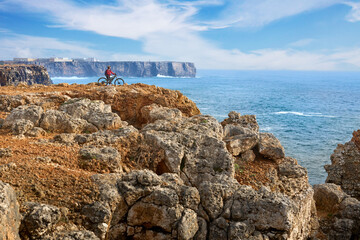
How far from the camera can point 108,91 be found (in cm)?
1856

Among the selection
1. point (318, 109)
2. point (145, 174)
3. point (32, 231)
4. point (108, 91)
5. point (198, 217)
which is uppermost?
point (108, 91)

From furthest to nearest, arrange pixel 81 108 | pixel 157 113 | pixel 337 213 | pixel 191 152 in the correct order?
pixel 157 113
pixel 81 108
pixel 337 213
pixel 191 152

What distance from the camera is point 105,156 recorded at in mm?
9922

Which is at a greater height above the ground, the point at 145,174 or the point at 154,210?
the point at 145,174

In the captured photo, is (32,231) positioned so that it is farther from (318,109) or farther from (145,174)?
(318,109)

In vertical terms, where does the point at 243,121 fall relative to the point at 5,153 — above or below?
below

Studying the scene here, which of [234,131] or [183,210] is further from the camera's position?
[234,131]

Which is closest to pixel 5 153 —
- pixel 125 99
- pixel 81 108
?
pixel 81 108

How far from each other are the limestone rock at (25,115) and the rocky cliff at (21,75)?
2697 inches

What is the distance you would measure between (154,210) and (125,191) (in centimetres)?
102

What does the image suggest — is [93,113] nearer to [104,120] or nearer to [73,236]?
[104,120]

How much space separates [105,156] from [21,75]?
312ft

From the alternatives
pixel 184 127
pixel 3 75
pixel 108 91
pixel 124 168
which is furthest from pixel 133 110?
pixel 3 75

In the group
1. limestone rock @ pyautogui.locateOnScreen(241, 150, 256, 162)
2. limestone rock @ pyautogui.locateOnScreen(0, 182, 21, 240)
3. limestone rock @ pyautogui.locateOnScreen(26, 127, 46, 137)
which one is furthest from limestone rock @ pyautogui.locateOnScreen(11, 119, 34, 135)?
limestone rock @ pyautogui.locateOnScreen(241, 150, 256, 162)
